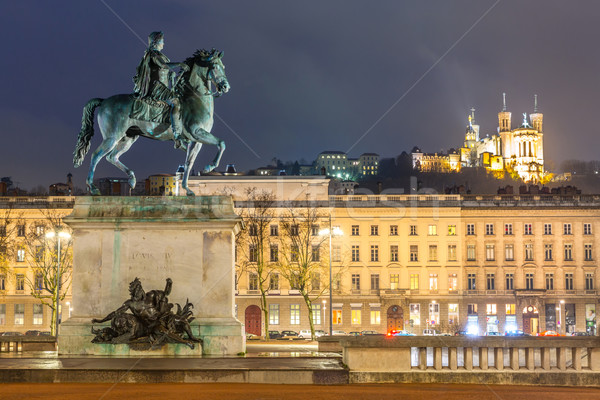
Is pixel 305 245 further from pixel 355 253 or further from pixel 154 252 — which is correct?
pixel 154 252

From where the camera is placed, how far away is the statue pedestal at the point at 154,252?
2019 centimetres

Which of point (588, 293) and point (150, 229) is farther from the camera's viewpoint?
point (588, 293)

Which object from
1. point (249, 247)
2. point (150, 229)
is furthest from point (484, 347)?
point (249, 247)

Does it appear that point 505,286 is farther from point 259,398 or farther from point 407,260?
point 259,398

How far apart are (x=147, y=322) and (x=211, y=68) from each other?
5967 mm

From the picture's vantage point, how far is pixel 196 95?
21156 millimetres

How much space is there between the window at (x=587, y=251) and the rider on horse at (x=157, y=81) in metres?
72.8

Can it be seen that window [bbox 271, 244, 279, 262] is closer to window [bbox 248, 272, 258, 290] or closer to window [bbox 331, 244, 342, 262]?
window [bbox 248, 272, 258, 290]

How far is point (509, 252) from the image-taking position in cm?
8775

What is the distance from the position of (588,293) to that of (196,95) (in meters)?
72.5

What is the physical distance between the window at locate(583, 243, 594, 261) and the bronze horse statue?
237ft

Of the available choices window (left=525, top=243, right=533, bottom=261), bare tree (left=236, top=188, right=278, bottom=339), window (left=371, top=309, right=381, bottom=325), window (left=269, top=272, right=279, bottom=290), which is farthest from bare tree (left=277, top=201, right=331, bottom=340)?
window (left=525, top=243, right=533, bottom=261)

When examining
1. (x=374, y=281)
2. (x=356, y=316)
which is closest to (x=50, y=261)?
(x=356, y=316)

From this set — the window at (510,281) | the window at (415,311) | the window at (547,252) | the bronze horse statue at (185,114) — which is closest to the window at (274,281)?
the window at (415,311)
